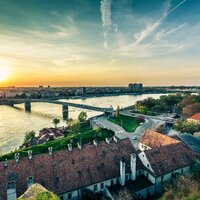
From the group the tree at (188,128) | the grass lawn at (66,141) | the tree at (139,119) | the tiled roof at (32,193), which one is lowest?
the tree at (139,119)

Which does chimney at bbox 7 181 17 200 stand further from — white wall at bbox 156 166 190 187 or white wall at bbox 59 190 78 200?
white wall at bbox 156 166 190 187

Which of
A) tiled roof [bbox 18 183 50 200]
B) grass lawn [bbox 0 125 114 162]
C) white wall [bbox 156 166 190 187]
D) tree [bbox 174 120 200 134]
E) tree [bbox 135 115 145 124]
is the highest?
tiled roof [bbox 18 183 50 200]

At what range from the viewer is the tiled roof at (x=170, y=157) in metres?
29.4

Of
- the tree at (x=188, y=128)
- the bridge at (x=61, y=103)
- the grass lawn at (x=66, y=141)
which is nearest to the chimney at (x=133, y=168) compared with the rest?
the grass lawn at (x=66, y=141)

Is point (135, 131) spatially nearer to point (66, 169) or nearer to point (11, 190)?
point (66, 169)

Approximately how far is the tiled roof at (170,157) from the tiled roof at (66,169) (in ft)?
11.6

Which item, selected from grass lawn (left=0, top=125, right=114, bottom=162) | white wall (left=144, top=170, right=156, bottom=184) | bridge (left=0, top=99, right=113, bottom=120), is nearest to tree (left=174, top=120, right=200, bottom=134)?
grass lawn (left=0, top=125, right=114, bottom=162)

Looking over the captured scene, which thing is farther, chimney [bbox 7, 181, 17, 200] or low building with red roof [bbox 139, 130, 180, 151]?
low building with red roof [bbox 139, 130, 180, 151]

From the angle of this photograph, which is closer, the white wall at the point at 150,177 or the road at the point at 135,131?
the white wall at the point at 150,177

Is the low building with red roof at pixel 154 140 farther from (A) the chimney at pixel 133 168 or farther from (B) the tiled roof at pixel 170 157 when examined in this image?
(A) the chimney at pixel 133 168

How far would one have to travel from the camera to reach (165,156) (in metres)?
30.9

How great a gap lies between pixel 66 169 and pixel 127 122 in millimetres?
53357

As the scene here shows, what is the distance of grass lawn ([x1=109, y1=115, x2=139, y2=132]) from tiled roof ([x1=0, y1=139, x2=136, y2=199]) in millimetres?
38291

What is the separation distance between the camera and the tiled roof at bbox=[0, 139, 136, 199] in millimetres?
25156
